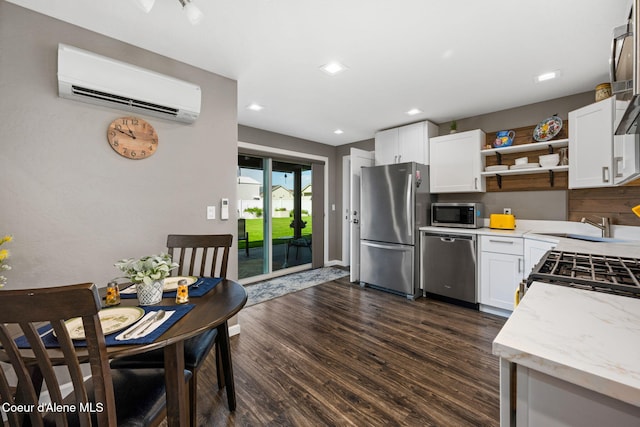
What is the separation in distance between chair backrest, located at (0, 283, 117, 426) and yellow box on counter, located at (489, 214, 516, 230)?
3.72 metres

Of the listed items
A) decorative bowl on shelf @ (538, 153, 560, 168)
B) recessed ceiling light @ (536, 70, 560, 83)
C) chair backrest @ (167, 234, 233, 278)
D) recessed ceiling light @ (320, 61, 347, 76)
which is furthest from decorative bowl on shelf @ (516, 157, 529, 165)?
→ chair backrest @ (167, 234, 233, 278)

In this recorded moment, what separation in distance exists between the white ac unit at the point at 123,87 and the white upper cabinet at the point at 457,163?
2.99 m

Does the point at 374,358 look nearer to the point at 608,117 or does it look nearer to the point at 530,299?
the point at 530,299

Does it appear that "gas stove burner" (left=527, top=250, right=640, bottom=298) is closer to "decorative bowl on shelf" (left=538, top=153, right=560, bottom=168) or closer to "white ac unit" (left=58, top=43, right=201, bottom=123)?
"decorative bowl on shelf" (left=538, top=153, right=560, bottom=168)

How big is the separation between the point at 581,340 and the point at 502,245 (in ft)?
8.57

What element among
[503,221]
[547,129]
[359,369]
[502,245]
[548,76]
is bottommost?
[359,369]

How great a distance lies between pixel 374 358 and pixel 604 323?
1.70 metres

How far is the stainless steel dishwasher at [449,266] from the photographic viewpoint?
122 inches

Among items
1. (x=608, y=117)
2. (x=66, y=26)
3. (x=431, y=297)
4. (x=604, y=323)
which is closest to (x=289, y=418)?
(x=604, y=323)

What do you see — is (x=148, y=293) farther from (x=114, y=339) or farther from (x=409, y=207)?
(x=409, y=207)

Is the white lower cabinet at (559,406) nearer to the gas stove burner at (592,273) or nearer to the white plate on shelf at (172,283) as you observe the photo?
the gas stove burner at (592,273)

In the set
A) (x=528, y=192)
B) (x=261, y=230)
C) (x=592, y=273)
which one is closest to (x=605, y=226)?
(x=528, y=192)

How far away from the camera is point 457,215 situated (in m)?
3.40

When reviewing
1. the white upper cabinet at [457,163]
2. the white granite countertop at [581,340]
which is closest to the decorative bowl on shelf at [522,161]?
the white upper cabinet at [457,163]
